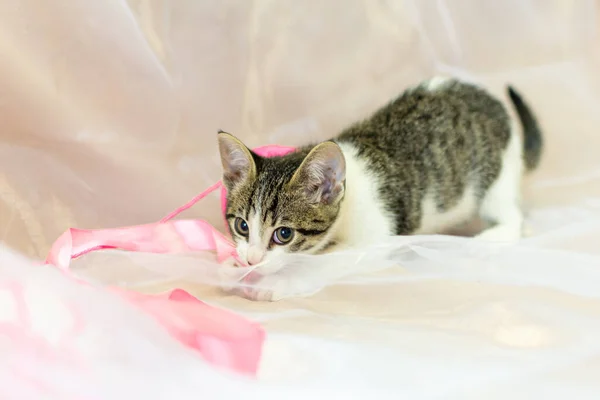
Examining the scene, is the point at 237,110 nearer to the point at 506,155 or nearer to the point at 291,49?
the point at 291,49

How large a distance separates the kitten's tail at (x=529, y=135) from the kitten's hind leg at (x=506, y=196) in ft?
0.28

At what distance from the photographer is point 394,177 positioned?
4.39ft

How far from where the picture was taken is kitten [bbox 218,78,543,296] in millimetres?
1142

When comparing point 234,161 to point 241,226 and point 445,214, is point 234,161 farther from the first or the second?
point 445,214

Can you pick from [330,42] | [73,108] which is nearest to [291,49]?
[330,42]

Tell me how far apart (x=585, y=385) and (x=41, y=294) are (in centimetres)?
77

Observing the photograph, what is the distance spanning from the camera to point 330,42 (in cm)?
163

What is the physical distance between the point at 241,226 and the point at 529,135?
1000 mm

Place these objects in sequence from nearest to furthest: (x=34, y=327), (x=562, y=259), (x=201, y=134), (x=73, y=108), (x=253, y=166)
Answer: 1. (x=34, y=327)
2. (x=562, y=259)
3. (x=253, y=166)
4. (x=73, y=108)
5. (x=201, y=134)

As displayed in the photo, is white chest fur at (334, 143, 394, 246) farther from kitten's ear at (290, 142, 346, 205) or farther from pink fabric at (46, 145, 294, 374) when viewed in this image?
pink fabric at (46, 145, 294, 374)

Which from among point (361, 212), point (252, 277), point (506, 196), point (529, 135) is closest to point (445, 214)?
point (506, 196)

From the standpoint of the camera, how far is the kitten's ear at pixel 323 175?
1.10 meters

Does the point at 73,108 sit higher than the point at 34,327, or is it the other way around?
the point at 73,108

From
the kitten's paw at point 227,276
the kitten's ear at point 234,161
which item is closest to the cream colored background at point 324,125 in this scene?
the kitten's paw at point 227,276
